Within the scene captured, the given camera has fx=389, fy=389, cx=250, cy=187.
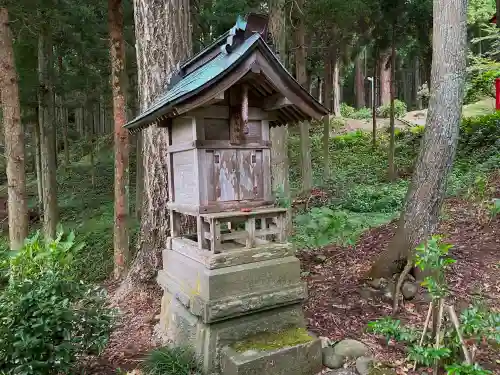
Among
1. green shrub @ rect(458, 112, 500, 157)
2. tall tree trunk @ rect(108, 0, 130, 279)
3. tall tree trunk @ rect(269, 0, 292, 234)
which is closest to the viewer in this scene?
tall tree trunk @ rect(108, 0, 130, 279)

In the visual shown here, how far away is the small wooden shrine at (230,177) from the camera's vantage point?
3.48m

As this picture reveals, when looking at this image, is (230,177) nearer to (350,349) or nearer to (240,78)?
(240,78)

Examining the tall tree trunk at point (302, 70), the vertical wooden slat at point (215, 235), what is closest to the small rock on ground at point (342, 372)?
the vertical wooden slat at point (215, 235)

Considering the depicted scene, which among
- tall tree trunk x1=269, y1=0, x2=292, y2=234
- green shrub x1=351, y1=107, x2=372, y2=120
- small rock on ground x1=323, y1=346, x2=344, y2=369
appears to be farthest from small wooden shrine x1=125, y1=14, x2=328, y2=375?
green shrub x1=351, y1=107, x2=372, y2=120

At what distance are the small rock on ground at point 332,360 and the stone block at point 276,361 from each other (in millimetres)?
89

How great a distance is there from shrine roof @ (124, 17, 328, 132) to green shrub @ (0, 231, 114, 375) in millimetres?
1763

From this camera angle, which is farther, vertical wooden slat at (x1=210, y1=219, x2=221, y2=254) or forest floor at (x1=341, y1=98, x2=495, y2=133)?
forest floor at (x1=341, y1=98, x2=495, y2=133)

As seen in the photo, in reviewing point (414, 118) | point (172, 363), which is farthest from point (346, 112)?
point (172, 363)

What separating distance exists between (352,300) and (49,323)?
3398 millimetres

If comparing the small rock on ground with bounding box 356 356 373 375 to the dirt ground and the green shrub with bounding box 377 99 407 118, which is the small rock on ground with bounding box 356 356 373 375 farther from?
the green shrub with bounding box 377 99 407 118

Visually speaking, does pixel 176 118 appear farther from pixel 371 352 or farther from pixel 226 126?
pixel 371 352

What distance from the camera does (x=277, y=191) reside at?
6.98m

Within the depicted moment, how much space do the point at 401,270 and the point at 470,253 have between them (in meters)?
1.61

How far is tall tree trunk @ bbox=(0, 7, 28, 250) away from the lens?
647 cm
